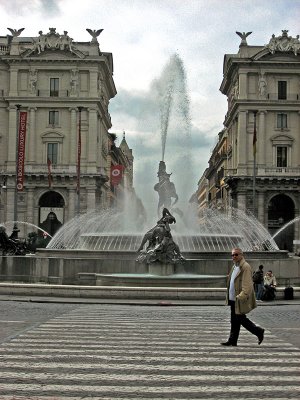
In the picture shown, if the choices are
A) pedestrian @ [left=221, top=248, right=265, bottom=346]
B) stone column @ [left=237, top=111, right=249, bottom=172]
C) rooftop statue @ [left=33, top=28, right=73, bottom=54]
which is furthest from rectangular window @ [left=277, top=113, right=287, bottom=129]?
pedestrian @ [left=221, top=248, right=265, bottom=346]

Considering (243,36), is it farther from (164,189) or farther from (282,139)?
(164,189)

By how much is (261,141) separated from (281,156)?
8.64ft

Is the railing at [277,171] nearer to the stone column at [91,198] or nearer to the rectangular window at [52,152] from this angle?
the stone column at [91,198]

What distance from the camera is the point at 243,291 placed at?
11.7 metres

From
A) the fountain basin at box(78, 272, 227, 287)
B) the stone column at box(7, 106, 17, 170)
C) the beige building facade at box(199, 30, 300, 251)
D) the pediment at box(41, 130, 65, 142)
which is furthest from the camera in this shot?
the pediment at box(41, 130, 65, 142)

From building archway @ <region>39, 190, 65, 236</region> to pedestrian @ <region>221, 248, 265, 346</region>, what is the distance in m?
64.8

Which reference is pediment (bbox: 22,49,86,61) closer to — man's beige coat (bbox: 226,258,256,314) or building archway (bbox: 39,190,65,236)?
building archway (bbox: 39,190,65,236)

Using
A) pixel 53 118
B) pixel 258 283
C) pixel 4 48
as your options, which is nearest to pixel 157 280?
pixel 258 283

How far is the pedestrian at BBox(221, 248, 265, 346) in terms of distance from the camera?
11711 mm

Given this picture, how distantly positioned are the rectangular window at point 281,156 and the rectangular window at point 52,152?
23365mm

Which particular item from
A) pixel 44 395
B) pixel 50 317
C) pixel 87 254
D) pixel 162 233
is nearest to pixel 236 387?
pixel 44 395

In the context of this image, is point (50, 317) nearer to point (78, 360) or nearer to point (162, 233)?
point (78, 360)

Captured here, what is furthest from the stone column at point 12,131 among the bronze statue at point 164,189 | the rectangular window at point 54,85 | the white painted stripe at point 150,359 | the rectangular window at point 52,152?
the white painted stripe at point 150,359

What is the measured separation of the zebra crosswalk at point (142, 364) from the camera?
855cm
